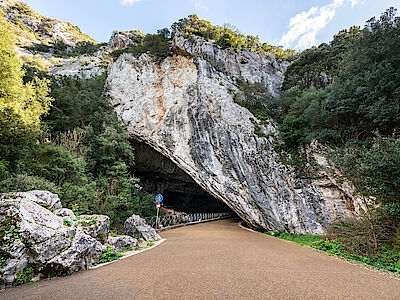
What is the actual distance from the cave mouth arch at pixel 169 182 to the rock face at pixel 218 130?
285 centimetres

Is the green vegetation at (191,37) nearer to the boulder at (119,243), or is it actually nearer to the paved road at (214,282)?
the boulder at (119,243)

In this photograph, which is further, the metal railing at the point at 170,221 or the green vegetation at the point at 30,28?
the green vegetation at the point at 30,28

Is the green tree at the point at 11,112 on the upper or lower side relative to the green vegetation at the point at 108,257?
upper

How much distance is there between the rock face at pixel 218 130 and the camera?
981 cm

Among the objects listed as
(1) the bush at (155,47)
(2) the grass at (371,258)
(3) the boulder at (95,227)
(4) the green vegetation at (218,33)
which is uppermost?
(4) the green vegetation at (218,33)

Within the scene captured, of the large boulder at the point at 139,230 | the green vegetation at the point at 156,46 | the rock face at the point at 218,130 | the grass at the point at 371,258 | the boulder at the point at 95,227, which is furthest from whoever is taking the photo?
the green vegetation at the point at 156,46

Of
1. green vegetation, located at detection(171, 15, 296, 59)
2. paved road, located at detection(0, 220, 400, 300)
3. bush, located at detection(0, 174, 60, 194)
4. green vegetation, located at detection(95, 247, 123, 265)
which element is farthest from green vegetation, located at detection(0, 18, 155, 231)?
green vegetation, located at detection(171, 15, 296, 59)

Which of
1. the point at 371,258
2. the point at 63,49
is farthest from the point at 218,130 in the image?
the point at 63,49

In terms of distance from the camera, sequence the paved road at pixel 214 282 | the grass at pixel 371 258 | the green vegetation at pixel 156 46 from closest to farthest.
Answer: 1. the paved road at pixel 214 282
2. the grass at pixel 371 258
3. the green vegetation at pixel 156 46

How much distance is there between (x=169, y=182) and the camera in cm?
1992

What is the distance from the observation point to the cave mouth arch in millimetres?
16938

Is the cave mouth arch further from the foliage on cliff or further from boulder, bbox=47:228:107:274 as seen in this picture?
boulder, bbox=47:228:107:274

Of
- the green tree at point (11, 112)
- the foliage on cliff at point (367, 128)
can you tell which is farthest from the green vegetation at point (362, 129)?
the green tree at point (11, 112)

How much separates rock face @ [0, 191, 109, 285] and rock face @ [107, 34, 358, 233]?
9.16 metres
